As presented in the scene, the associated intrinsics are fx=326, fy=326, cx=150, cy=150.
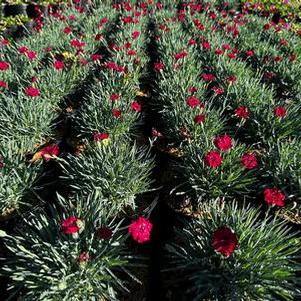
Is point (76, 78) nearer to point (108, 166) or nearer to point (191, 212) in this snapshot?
point (108, 166)

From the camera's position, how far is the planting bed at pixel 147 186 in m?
2.14

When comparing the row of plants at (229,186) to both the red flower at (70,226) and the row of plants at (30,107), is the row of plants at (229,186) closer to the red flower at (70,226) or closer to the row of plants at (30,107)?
the red flower at (70,226)

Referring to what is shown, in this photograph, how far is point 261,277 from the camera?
208cm

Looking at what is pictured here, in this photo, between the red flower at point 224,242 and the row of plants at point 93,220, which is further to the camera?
the row of plants at point 93,220

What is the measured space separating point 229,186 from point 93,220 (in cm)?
128

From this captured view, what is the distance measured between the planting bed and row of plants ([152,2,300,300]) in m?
0.01

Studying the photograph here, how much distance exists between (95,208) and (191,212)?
0.94 meters

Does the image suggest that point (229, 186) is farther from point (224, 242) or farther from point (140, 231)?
point (140, 231)

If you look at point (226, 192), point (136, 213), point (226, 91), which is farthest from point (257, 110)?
point (136, 213)

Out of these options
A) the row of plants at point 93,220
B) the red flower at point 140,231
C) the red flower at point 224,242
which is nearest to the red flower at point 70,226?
the row of plants at point 93,220

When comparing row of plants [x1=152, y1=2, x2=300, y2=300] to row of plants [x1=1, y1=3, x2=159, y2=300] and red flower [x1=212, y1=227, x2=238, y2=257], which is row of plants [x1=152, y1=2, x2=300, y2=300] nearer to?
red flower [x1=212, y1=227, x2=238, y2=257]

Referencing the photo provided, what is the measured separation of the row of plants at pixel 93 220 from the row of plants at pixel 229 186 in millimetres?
373

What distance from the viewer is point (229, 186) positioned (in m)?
2.96

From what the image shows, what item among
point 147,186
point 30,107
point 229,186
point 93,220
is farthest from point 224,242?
point 30,107
